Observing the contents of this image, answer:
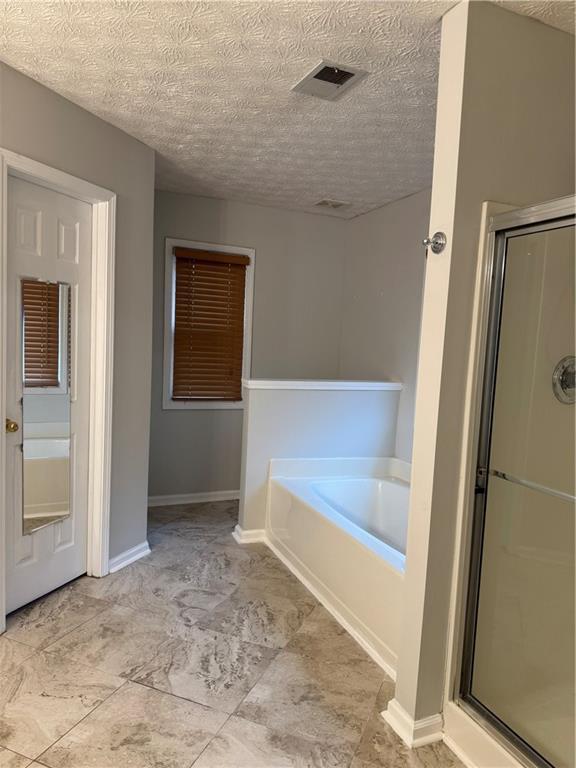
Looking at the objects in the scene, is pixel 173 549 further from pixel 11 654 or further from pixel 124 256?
pixel 124 256

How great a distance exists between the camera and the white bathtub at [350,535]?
224 cm

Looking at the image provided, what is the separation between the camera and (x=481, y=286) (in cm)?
173

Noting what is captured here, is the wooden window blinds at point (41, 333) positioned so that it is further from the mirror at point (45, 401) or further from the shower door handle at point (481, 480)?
the shower door handle at point (481, 480)

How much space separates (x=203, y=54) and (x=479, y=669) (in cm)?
245

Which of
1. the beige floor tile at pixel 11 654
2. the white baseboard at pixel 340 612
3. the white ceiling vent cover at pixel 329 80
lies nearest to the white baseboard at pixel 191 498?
the white baseboard at pixel 340 612

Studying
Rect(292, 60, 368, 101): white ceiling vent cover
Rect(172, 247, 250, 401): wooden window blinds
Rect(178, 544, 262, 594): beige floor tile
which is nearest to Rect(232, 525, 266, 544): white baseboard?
Rect(178, 544, 262, 594): beige floor tile

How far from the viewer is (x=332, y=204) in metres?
4.04

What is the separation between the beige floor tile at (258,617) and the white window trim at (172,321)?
5.66 ft

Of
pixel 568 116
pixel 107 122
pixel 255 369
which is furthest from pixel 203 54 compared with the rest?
pixel 255 369

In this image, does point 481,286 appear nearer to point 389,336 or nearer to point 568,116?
point 568,116

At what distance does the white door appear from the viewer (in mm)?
2354

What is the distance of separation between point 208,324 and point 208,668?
103 inches

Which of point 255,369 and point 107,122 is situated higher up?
point 107,122

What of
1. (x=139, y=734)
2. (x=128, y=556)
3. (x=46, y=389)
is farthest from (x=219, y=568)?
(x=46, y=389)
